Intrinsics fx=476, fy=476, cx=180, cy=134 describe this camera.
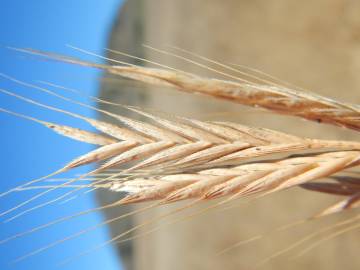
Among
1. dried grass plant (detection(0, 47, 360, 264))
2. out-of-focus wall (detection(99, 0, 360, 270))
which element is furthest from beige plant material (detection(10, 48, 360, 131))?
out-of-focus wall (detection(99, 0, 360, 270))

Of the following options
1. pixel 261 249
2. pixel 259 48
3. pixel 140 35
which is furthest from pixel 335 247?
pixel 140 35

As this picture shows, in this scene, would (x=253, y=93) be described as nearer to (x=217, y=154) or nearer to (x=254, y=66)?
(x=217, y=154)

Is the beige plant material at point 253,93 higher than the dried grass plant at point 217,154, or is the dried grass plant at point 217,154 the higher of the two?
the beige plant material at point 253,93

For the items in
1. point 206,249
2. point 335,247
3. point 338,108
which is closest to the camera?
point 338,108

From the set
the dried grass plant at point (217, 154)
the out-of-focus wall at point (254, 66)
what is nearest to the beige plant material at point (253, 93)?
the dried grass plant at point (217, 154)

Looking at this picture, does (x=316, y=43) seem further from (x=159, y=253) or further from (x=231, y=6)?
(x=159, y=253)

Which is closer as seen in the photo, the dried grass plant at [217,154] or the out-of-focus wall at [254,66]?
the dried grass plant at [217,154]

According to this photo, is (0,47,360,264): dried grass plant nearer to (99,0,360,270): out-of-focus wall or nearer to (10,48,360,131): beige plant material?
(10,48,360,131): beige plant material

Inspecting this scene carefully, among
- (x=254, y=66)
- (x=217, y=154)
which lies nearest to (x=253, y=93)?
(x=217, y=154)

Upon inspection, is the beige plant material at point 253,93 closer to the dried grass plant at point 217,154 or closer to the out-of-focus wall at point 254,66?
the dried grass plant at point 217,154
